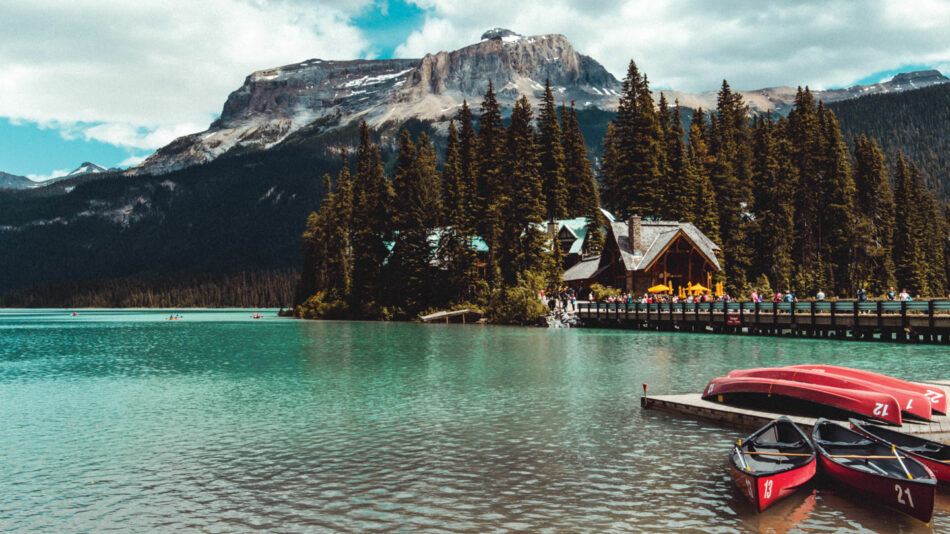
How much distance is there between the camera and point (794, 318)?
53781 mm

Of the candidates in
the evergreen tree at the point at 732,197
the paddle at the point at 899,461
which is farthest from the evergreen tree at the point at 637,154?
the paddle at the point at 899,461

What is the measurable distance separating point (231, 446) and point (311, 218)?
10818 centimetres

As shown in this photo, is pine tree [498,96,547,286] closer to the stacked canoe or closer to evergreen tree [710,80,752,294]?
evergreen tree [710,80,752,294]

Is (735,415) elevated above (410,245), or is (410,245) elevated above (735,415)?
(410,245)

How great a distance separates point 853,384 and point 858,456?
581 centimetres

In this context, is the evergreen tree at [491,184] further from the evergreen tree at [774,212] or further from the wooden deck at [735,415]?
the wooden deck at [735,415]

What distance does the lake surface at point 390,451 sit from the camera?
12742 mm

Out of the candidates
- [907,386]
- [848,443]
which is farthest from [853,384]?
[848,443]

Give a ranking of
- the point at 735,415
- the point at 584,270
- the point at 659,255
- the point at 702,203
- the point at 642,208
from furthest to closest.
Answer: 1. the point at 642,208
2. the point at 584,270
3. the point at 702,203
4. the point at 659,255
5. the point at 735,415

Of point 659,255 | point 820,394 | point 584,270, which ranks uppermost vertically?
point 659,255

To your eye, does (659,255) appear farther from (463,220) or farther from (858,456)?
(858,456)

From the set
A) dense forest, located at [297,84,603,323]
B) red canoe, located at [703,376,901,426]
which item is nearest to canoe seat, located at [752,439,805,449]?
red canoe, located at [703,376,901,426]

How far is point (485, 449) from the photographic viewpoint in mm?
18078

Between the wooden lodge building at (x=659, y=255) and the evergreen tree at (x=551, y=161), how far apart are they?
1998 cm
